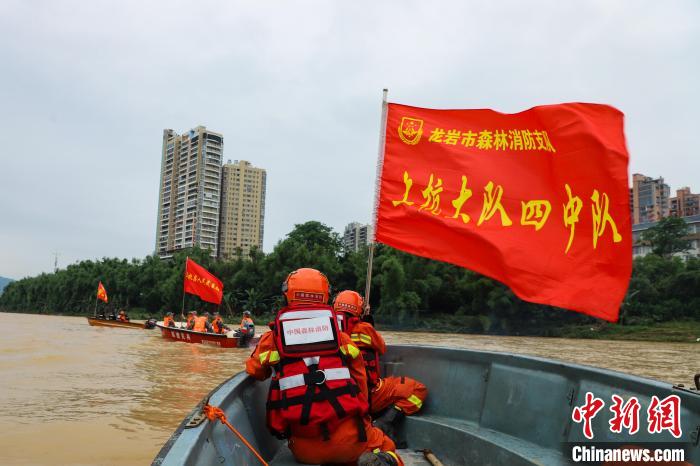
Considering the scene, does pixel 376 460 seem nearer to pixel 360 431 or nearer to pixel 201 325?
pixel 360 431

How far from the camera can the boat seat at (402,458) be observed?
128 inches

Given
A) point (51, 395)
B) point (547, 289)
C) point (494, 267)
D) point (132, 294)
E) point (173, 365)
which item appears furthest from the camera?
point (132, 294)

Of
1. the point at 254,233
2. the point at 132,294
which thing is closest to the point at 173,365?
the point at 132,294

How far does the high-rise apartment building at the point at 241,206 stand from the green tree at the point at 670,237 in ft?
199

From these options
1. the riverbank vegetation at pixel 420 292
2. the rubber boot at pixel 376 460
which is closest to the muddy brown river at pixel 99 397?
the rubber boot at pixel 376 460

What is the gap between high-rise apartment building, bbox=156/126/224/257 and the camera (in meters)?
84.1

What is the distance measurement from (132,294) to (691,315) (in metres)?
63.1

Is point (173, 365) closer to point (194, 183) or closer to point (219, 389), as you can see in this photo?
point (219, 389)

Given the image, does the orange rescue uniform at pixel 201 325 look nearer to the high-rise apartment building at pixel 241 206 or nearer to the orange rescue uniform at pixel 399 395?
the orange rescue uniform at pixel 399 395

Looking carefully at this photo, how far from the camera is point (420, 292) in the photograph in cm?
5009

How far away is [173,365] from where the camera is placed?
14.8m

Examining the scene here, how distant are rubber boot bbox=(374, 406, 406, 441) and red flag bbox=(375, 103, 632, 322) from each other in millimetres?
1243

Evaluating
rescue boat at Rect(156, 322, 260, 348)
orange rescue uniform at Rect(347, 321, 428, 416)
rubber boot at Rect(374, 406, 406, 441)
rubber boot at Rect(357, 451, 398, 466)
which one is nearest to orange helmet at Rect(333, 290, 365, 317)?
orange rescue uniform at Rect(347, 321, 428, 416)

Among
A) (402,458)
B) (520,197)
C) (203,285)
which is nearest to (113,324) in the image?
(203,285)
